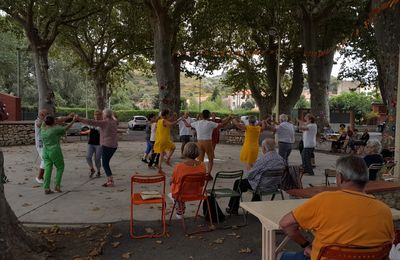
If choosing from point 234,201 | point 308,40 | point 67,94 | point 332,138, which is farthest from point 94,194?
point 67,94

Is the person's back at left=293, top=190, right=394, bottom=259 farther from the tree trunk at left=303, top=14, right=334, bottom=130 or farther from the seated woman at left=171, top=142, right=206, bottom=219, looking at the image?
the tree trunk at left=303, top=14, right=334, bottom=130

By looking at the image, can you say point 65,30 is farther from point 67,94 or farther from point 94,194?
point 67,94

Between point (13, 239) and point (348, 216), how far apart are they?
3.42 meters

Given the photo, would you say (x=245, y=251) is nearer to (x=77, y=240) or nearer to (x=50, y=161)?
(x=77, y=240)

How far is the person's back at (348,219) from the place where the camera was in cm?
264

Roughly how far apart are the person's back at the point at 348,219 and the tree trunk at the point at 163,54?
53.4 feet

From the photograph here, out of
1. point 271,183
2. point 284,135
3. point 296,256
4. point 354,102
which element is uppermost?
point 354,102

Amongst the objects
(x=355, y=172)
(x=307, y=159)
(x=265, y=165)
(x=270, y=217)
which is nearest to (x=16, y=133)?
(x=307, y=159)

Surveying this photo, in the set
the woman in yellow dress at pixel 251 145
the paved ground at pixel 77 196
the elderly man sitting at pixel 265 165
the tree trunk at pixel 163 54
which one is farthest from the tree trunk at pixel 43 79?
the elderly man sitting at pixel 265 165

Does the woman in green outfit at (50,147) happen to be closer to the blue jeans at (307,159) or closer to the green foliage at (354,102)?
the blue jeans at (307,159)

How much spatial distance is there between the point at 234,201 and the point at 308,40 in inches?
609

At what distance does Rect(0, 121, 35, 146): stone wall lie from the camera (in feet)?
65.7

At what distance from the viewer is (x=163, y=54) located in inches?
749

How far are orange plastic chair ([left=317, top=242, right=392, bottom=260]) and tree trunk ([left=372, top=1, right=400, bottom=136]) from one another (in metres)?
8.55
